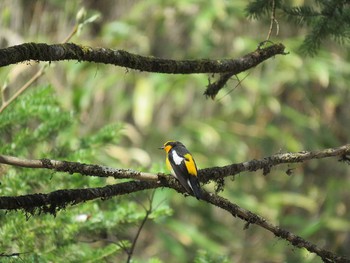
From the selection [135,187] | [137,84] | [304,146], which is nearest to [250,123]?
[304,146]

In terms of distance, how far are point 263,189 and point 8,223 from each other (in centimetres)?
794

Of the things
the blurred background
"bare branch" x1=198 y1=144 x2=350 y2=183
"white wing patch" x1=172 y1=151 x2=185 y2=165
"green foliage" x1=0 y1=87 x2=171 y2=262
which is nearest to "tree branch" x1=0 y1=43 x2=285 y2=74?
"bare branch" x1=198 y1=144 x2=350 y2=183

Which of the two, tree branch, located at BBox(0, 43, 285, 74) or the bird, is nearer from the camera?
tree branch, located at BBox(0, 43, 285, 74)

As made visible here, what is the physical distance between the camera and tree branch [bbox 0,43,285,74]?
257 cm

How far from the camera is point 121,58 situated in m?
2.98

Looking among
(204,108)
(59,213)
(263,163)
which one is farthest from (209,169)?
(204,108)

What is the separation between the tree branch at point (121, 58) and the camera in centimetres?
257

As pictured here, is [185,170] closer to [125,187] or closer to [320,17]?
[125,187]

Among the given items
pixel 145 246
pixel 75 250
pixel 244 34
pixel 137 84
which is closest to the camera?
pixel 75 250

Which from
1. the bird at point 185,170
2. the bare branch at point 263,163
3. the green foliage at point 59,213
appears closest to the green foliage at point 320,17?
the bare branch at point 263,163

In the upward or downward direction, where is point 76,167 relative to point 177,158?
downward

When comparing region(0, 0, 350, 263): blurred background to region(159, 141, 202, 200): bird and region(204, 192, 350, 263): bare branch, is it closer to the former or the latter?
region(159, 141, 202, 200): bird

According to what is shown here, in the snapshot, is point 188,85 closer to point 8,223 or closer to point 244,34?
point 244,34

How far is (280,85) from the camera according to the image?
454 inches
